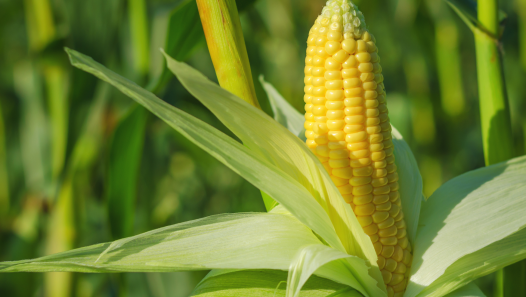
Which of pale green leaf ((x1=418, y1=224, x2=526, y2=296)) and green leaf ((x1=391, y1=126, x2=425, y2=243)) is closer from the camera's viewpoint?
pale green leaf ((x1=418, y1=224, x2=526, y2=296))

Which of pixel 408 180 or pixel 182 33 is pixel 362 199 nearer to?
pixel 408 180

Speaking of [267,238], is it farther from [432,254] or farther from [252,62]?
[252,62]

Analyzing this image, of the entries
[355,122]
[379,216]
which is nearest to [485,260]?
[379,216]

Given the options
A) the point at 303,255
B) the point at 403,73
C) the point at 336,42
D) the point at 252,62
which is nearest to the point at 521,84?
the point at 403,73

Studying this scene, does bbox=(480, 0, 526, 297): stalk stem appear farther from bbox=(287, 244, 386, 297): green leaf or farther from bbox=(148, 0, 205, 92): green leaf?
bbox=(148, 0, 205, 92): green leaf

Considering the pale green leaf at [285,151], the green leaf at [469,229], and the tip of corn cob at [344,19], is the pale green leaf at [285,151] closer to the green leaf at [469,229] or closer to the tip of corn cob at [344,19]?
Result: the green leaf at [469,229]

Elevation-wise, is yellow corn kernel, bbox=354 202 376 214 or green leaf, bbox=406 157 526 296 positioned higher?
yellow corn kernel, bbox=354 202 376 214

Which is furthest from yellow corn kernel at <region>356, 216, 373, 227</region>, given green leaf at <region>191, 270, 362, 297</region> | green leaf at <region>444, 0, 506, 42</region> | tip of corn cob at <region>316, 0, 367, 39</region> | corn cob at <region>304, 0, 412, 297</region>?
green leaf at <region>444, 0, 506, 42</region>
